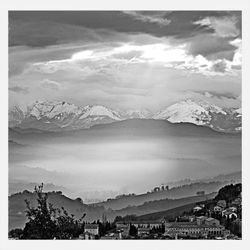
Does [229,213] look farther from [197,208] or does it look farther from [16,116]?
[16,116]

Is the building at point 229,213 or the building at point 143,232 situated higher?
the building at point 229,213

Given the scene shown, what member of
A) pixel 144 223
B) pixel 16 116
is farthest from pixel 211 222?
pixel 16 116

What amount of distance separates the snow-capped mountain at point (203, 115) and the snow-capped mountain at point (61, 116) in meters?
0.24

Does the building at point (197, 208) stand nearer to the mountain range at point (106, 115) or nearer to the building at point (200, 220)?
the building at point (200, 220)

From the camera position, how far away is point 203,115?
2373mm

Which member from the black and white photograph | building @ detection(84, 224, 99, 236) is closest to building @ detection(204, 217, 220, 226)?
the black and white photograph

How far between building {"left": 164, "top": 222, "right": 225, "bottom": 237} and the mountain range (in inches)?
17.1

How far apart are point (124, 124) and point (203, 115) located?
36 cm

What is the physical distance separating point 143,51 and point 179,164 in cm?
53

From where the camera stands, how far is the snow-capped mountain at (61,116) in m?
2.35

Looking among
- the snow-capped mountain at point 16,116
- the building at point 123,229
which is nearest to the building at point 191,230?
the building at point 123,229

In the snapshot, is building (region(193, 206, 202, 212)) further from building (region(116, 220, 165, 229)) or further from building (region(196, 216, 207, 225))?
building (region(116, 220, 165, 229))
